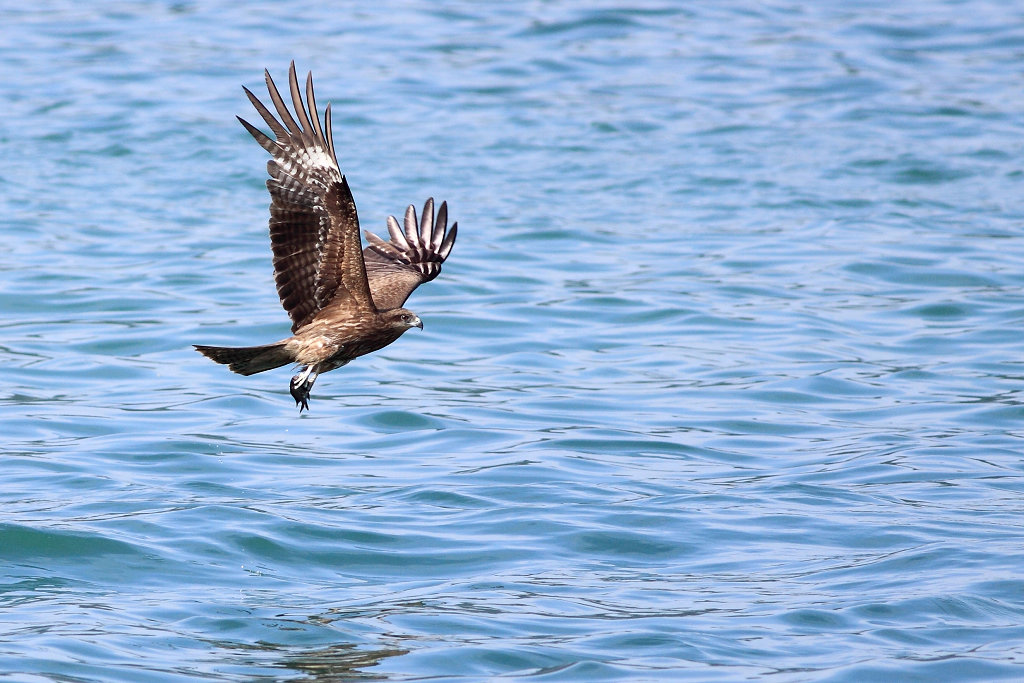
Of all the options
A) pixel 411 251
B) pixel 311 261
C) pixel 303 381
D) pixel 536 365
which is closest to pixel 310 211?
pixel 311 261

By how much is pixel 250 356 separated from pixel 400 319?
2.61 ft

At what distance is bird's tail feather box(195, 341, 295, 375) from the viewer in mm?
6812

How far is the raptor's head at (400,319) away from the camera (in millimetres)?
7406

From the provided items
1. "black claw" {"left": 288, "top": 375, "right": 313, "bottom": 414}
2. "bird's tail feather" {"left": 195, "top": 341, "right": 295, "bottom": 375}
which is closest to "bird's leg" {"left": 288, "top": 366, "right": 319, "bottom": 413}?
"black claw" {"left": 288, "top": 375, "right": 313, "bottom": 414}

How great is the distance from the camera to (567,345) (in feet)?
37.1

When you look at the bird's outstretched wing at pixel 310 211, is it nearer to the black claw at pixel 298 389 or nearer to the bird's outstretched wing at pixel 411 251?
the black claw at pixel 298 389

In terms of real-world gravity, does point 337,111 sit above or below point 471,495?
above

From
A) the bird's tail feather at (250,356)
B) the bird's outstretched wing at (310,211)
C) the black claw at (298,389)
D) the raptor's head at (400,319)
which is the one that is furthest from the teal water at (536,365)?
the bird's outstretched wing at (310,211)

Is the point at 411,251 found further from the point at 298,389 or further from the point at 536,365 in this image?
the point at 536,365

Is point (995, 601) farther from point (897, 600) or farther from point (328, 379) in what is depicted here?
point (328, 379)

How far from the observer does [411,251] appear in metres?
8.91

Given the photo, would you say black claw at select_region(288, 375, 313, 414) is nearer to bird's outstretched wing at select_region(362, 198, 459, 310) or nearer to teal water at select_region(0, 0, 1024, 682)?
teal water at select_region(0, 0, 1024, 682)

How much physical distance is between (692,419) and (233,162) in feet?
25.0

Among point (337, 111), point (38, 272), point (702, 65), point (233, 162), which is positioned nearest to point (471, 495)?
point (38, 272)
